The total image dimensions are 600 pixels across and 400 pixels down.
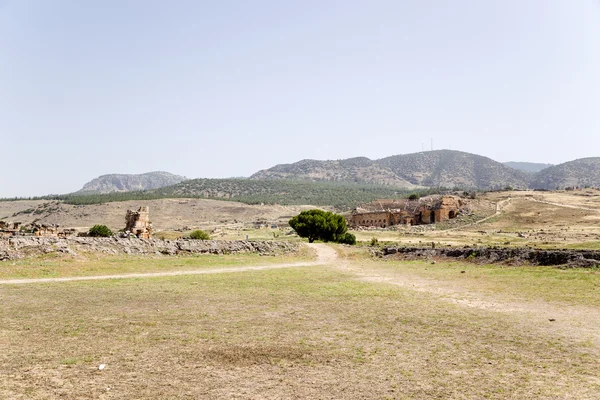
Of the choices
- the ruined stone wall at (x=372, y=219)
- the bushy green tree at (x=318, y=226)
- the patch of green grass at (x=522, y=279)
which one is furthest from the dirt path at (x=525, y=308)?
the ruined stone wall at (x=372, y=219)

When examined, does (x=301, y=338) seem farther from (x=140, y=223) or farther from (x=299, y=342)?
(x=140, y=223)

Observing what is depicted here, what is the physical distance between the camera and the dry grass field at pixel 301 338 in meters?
7.28

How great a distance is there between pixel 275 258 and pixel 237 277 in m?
10.9

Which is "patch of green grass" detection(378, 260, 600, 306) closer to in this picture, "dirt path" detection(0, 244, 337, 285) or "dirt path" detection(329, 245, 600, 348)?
"dirt path" detection(329, 245, 600, 348)

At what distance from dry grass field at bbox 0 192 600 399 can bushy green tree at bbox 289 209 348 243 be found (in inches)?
1179

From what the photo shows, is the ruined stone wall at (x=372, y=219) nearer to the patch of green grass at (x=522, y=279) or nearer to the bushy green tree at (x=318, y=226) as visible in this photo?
the bushy green tree at (x=318, y=226)

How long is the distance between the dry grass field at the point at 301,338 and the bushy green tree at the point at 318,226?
29.9m

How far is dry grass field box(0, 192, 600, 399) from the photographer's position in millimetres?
7277

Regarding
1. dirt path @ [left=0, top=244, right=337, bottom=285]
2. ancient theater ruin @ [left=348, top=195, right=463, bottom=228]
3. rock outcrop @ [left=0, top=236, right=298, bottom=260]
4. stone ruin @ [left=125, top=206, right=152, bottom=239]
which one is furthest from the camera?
ancient theater ruin @ [left=348, top=195, right=463, bottom=228]

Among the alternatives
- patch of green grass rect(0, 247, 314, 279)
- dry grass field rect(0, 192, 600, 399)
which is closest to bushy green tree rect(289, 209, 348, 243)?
patch of green grass rect(0, 247, 314, 279)

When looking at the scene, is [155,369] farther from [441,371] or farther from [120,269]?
[120,269]

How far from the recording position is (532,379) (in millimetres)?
7617

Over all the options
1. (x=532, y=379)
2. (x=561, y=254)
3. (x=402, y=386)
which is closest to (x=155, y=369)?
(x=402, y=386)

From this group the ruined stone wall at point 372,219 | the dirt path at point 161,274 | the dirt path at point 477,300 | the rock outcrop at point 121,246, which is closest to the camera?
the dirt path at point 477,300
